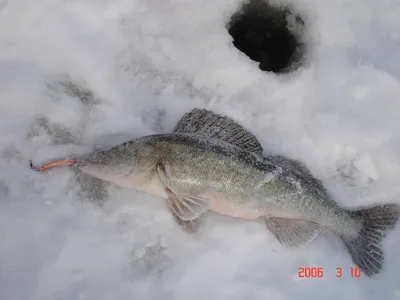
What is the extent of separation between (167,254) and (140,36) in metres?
0.93

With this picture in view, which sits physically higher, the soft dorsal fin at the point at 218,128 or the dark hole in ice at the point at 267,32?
the dark hole in ice at the point at 267,32

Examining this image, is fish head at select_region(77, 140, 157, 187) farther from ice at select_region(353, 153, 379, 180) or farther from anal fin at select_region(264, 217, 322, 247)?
ice at select_region(353, 153, 379, 180)

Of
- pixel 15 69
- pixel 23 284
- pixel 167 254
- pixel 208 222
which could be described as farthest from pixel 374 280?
pixel 15 69

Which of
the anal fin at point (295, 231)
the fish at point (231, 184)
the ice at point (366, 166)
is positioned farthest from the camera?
the ice at point (366, 166)

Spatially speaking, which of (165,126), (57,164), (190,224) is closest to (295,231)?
(190,224)

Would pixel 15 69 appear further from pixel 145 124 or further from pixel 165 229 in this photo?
pixel 165 229

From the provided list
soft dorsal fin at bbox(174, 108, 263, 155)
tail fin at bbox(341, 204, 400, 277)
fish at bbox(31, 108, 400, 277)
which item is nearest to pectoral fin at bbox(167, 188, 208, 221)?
fish at bbox(31, 108, 400, 277)

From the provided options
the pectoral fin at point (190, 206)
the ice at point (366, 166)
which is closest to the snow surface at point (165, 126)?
the ice at point (366, 166)
